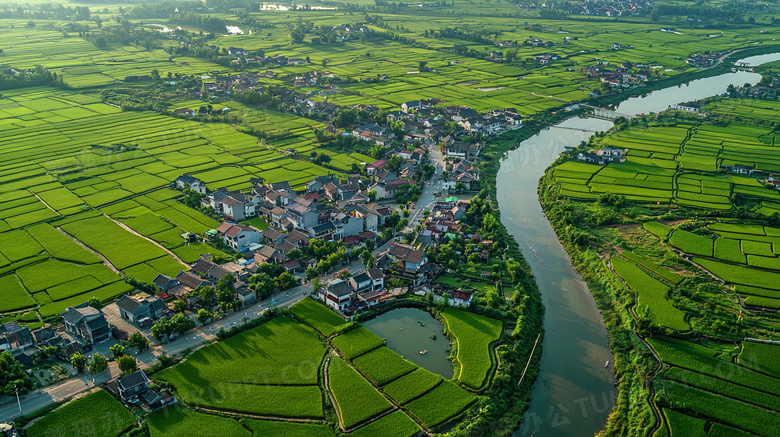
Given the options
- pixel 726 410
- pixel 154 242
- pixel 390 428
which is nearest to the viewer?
→ pixel 390 428

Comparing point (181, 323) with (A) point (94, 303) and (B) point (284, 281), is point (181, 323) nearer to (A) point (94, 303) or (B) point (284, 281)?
(A) point (94, 303)

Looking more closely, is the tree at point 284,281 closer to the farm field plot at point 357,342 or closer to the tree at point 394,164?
the farm field plot at point 357,342

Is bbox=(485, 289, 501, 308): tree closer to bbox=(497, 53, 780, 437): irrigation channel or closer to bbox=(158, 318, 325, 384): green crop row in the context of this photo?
bbox=(497, 53, 780, 437): irrigation channel

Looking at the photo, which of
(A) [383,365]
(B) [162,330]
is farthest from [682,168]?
(B) [162,330]

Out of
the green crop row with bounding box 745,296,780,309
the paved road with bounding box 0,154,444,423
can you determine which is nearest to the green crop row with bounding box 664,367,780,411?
the green crop row with bounding box 745,296,780,309

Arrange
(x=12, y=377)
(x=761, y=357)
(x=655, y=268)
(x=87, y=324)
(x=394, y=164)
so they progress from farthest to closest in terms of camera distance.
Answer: (x=394, y=164)
(x=655, y=268)
(x=87, y=324)
(x=761, y=357)
(x=12, y=377)
